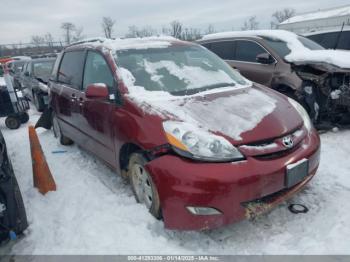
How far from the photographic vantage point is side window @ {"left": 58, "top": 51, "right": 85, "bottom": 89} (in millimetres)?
4383

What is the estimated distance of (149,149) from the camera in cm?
278

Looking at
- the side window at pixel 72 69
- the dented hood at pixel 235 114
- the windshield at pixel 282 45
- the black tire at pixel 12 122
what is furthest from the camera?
the black tire at pixel 12 122

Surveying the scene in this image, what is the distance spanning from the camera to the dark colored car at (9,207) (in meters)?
2.72

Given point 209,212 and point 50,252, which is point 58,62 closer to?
point 50,252

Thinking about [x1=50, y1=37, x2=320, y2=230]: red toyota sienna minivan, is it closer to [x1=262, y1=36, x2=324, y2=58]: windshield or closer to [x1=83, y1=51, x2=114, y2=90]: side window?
[x1=83, y1=51, x2=114, y2=90]: side window

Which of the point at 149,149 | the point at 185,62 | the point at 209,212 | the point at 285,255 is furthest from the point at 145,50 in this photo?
the point at 285,255

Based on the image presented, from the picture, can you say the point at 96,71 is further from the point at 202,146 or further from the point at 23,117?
the point at 23,117

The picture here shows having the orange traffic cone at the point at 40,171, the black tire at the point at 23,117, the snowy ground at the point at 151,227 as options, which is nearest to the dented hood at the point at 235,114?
the snowy ground at the point at 151,227

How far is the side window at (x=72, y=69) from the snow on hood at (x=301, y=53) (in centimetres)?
347

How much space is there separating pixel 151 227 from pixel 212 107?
127cm

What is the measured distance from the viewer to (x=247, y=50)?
21.6 feet

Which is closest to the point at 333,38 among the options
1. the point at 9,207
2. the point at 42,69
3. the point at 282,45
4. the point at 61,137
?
the point at 282,45

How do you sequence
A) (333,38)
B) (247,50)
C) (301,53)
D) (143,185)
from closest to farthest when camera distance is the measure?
(143,185) < (301,53) < (247,50) < (333,38)

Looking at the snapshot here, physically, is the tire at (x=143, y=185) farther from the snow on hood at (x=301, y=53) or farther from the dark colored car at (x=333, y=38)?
the dark colored car at (x=333, y=38)
